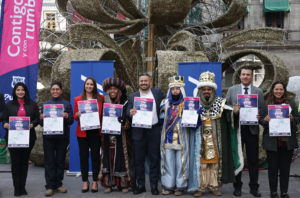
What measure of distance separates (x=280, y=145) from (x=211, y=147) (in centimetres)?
91

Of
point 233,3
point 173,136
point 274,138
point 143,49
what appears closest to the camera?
point 274,138

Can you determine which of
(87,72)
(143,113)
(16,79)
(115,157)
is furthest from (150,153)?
(16,79)

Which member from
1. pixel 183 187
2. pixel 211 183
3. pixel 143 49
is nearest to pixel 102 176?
pixel 183 187

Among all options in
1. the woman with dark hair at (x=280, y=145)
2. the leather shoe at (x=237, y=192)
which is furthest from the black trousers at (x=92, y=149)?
the woman with dark hair at (x=280, y=145)

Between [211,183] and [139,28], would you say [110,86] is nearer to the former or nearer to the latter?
[211,183]

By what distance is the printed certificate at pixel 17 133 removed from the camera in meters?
5.24

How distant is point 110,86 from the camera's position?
545 cm

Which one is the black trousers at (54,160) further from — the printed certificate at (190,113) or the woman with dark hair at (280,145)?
the woman with dark hair at (280,145)

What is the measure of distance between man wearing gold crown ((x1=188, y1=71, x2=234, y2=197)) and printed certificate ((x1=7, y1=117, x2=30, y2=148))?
7.72ft

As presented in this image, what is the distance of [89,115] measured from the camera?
5.37 metres

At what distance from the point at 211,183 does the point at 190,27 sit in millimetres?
5420

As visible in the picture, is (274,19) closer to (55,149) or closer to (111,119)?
(111,119)

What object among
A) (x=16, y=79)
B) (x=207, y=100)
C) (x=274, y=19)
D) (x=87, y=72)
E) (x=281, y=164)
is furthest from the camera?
(x=274, y=19)

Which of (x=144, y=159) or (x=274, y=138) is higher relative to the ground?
(x=274, y=138)
